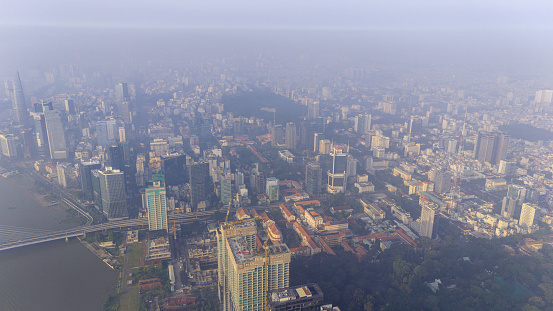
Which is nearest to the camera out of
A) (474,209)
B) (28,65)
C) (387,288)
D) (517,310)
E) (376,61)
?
(517,310)

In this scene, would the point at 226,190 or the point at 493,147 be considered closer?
the point at 226,190

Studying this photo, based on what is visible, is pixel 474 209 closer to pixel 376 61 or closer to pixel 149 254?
pixel 149 254

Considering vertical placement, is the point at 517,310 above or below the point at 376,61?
below

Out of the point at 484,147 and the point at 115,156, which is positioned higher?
the point at 115,156

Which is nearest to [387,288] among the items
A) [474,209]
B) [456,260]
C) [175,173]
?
[456,260]

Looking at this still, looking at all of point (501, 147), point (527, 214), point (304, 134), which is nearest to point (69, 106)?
point (304, 134)

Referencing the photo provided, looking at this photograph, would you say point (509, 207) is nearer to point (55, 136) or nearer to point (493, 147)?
point (493, 147)

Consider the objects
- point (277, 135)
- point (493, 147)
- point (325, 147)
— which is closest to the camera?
point (493, 147)

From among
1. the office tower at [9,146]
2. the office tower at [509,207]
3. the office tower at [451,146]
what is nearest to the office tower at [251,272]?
the office tower at [509,207]
